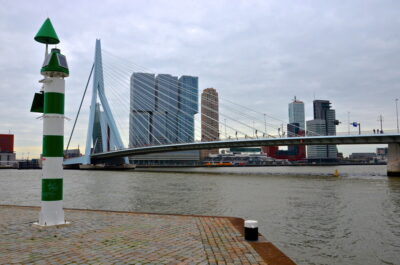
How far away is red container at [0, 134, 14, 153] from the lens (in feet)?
522

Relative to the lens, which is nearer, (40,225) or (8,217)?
(40,225)

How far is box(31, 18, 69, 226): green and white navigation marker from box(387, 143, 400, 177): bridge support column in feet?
169

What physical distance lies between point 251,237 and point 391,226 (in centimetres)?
824

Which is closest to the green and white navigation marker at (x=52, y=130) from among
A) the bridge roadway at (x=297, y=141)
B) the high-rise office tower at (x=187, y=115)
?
the bridge roadway at (x=297, y=141)

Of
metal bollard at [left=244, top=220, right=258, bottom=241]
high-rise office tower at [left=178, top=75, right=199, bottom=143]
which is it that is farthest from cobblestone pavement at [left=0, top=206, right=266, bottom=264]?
high-rise office tower at [left=178, top=75, right=199, bottom=143]

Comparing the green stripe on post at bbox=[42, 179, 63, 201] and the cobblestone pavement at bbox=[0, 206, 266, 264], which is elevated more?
the green stripe on post at bbox=[42, 179, 63, 201]

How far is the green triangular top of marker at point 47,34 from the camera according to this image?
9.34 m

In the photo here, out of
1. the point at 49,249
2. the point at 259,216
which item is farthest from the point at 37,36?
the point at 259,216

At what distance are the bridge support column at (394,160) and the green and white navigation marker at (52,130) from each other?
51.6 meters

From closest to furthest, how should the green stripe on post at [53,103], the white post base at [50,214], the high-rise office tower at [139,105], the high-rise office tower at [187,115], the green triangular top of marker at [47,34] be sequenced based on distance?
1. the white post base at [50,214]
2. the green stripe on post at [53,103]
3. the green triangular top of marker at [47,34]
4. the high-rise office tower at [139,105]
5. the high-rise office tower at [187,115]

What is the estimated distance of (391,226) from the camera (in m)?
12.4

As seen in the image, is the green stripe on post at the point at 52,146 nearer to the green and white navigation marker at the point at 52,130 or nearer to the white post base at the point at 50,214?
the green and white navigation marker at the point at 52,130

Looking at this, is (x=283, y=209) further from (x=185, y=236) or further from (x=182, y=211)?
(x=185, y=236)

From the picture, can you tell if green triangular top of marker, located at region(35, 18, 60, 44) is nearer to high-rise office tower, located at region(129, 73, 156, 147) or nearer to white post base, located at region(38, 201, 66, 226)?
white post base, located at region(38, 201, 66, 226)
